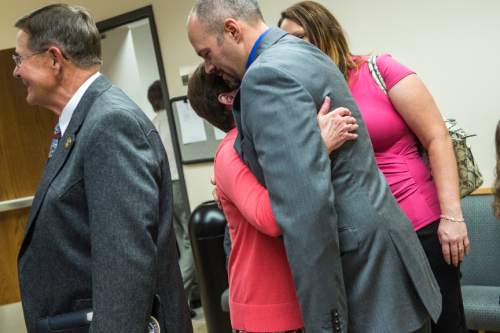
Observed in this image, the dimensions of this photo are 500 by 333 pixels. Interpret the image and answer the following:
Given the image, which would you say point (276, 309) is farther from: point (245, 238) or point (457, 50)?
point (457, 50)

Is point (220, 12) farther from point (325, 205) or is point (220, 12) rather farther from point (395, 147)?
point (395, 147)

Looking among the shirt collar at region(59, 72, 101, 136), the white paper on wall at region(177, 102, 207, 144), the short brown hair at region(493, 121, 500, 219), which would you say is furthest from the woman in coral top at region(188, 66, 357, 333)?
the white paper on wall at region(177, 102, 207, 144)

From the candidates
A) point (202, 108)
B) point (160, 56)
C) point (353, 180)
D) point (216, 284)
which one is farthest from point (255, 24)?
point (160, 56)

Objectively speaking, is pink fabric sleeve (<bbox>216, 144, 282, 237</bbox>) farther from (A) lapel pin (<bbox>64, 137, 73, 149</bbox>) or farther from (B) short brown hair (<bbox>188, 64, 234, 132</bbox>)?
(A) lapel pin (<bbox>64, 137, 73, 149</bbox>)

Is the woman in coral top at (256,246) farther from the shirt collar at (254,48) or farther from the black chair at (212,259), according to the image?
the black chair at (212,259)

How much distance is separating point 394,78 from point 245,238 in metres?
0.71

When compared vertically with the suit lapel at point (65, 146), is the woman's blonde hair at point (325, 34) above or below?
above

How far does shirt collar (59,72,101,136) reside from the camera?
1.43 metres

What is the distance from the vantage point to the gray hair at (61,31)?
55.7 inches

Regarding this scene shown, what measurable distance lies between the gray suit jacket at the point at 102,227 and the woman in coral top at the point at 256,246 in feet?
0.55

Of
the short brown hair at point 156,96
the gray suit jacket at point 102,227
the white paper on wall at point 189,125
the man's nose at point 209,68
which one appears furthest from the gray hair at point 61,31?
the short brown hair at point 156,96

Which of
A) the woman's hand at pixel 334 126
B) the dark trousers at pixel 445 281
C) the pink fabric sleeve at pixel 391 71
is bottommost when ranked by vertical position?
the dark trousers at pixel 445 281

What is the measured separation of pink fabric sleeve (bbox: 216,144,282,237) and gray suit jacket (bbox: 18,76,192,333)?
6.4 inches

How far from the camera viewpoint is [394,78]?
1.70 meters
